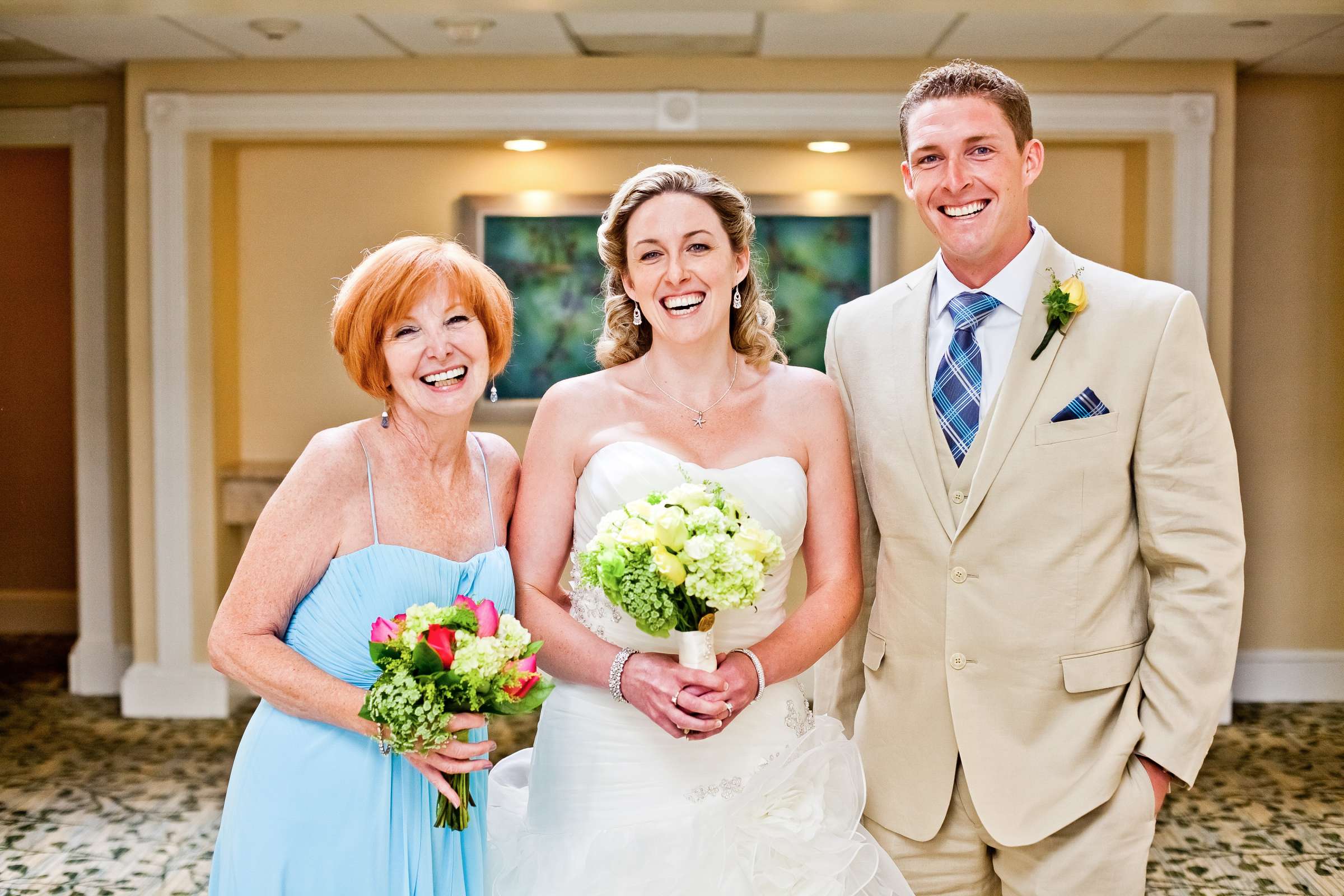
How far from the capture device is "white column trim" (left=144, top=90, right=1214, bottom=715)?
613 centimetres

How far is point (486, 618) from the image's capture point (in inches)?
77.4

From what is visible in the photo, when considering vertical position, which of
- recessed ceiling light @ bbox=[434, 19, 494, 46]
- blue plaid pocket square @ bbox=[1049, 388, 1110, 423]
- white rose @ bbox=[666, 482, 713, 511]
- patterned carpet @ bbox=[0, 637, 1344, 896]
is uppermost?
recessed ceiling light @ bbox=[434, 19, 494, 46]

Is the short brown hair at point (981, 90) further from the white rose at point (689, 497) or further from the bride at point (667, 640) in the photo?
the white rose at point (689, 497)

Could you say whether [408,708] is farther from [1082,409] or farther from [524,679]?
[1082,409]

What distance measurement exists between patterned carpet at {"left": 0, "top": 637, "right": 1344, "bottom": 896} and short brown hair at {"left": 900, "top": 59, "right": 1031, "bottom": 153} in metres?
3.11

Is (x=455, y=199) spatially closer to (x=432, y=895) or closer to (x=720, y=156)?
(x=720, y=156)

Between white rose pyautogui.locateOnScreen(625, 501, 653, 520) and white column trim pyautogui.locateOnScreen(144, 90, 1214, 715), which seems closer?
white rose pyautogui.locateOnScreen(625, 501, 653, 520)

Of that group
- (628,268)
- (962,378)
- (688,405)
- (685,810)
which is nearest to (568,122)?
(628,268)

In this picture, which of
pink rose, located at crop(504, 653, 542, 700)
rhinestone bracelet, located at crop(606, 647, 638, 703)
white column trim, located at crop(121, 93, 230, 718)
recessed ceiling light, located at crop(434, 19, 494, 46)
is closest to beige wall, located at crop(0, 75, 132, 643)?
white column trim, located at crop(121, 93, 230, 718)

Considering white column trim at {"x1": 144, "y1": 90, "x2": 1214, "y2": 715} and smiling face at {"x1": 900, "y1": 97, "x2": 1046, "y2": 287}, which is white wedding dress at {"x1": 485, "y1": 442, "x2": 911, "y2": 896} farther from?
white column trim at {"x1": 144, "y1": 90, "x2": 1214, "y2": 715}

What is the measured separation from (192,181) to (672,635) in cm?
499

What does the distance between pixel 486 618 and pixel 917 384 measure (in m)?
1.01

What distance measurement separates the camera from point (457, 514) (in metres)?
2.30

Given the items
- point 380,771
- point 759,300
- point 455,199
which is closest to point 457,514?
point 380,771
